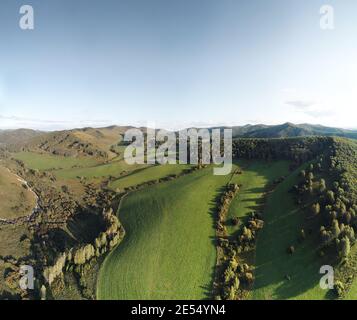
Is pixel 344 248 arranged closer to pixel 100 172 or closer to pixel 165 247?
pixel 165 247

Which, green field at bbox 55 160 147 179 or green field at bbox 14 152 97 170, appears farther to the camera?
green field at bbox 14 152 97 170

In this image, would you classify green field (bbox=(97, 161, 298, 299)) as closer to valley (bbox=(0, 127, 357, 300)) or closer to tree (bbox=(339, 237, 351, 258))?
valley (bbox=(0, 127, 357, 300))

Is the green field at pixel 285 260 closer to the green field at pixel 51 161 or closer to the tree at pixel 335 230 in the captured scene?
the tree at pixel 335 230

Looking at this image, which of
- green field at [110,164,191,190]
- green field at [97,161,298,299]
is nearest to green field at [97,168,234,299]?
green field at [97,161,298,299]

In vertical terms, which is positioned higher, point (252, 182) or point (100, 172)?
point (252, 182)

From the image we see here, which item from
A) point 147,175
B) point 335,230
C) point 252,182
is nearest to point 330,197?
point 335,230
